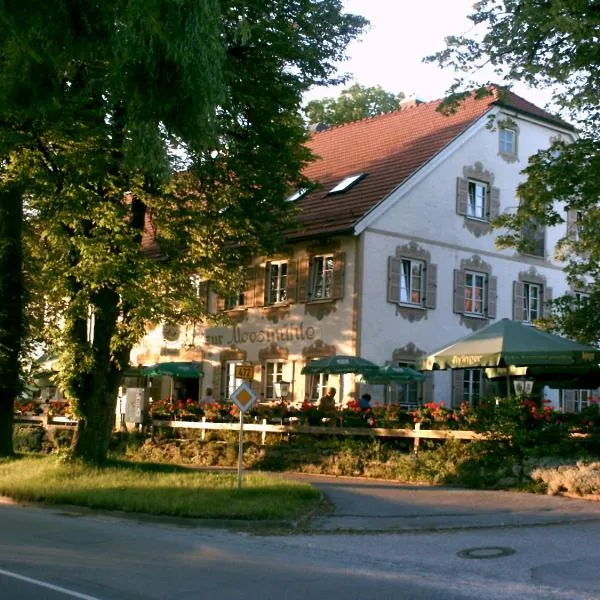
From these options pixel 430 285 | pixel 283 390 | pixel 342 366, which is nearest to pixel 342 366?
pixel 342 366

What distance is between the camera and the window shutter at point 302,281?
29281 millimetres

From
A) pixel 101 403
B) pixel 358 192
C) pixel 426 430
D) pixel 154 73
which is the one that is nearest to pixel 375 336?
pixel 358 192

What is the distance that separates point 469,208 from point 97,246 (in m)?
15.6

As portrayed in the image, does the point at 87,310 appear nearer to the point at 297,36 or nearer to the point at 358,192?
the point at 297,36

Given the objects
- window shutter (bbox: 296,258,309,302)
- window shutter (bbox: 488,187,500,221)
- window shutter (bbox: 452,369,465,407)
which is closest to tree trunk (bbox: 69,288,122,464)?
window shutter (bbox: 296,258,309,302)

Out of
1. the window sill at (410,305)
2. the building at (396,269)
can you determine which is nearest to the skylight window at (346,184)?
the building at (396,269)

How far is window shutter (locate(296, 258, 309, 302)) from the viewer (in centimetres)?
2928

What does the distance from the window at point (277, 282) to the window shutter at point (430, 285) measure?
4.32 m

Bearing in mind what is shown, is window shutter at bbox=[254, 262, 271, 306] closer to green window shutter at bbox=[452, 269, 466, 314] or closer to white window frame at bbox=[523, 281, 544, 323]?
green window shutter at bbox=[452, 269, 466, 314]

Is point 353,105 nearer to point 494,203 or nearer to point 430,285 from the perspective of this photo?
point 494,203

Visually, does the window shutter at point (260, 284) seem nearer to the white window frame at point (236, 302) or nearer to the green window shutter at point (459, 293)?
the white window frame at point (236, 302)

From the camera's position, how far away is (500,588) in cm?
897

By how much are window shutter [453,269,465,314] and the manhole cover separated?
18.7 metres

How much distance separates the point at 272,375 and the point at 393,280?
4930 mm
